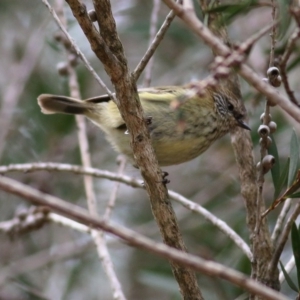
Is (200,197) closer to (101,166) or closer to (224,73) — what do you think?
(101,166)

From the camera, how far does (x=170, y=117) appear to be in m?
3.86

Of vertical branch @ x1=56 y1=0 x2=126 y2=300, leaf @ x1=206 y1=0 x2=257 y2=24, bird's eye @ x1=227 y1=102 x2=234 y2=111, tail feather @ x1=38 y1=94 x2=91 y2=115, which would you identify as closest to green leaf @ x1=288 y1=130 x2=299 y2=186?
leaf @ x1=206 y1=0 x2=257 y2=24

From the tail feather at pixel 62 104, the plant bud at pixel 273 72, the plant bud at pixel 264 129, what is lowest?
the plant bud at pixel 264 129

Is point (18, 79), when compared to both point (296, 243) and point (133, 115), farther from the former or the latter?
point (296, 243)

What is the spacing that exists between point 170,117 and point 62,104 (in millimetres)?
852

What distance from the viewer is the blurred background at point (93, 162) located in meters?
5.30

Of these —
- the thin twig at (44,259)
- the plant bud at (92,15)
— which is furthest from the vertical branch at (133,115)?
the thin twig at (44,259)

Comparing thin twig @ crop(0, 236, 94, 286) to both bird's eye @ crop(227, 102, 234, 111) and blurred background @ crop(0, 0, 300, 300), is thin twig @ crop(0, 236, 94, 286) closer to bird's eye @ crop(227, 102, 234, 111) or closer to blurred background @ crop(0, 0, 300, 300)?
blurred background @ crop(0, 0, 300, 300)

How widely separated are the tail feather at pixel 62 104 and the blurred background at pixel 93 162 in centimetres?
71

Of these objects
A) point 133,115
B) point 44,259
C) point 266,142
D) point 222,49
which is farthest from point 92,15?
point 44,259

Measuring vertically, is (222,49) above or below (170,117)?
below

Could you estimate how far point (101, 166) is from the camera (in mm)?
6082

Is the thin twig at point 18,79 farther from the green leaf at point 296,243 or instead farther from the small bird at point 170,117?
the green leaf at point 296,243

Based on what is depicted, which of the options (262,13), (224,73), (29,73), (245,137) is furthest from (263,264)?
(262,13)
